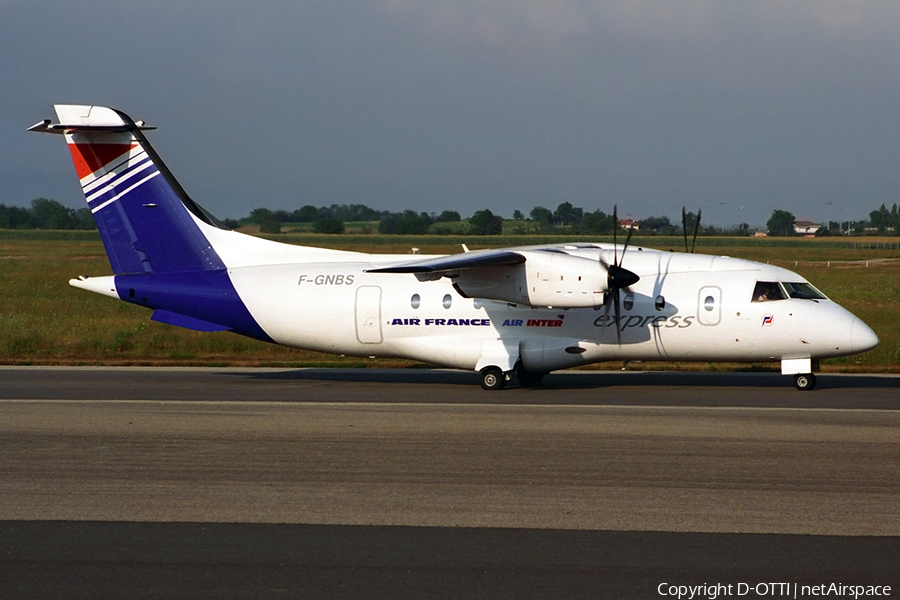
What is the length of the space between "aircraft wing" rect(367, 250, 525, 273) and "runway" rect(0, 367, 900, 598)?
2399 mm

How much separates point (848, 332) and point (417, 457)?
387 inches

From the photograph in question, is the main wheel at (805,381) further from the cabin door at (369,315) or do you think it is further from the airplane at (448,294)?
the cabin door at (369,315)

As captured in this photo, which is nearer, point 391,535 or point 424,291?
point 391,535

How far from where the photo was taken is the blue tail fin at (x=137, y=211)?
20219 millimetres

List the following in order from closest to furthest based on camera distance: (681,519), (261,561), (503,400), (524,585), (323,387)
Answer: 1. (524,585)
2. (261,561)
3. (681,519)
4. (503,400)
5. (323,387)

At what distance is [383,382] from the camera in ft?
66.8

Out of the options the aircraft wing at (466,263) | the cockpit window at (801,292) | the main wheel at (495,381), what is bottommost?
the main wheel at (495,381)

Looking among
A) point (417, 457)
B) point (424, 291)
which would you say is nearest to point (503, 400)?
point (424, 291)

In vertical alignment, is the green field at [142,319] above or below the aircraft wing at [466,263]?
below

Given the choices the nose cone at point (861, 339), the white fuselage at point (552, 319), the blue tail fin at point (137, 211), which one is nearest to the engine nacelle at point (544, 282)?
the white fuselage at point (552, 319)

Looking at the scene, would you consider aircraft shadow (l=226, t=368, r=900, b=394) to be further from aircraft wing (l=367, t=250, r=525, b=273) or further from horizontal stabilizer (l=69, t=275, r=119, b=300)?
horizontal stabilizer (l=69, t=275, r=119, b=300)

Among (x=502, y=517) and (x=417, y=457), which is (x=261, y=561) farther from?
(x=417, y=457)

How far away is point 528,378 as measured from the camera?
1995 cm
